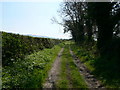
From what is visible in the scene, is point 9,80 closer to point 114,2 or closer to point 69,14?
point 114,2

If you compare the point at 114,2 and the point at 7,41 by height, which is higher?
the point at 114,2

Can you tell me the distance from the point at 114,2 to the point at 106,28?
254 cm

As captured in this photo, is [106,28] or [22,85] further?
[106,28]

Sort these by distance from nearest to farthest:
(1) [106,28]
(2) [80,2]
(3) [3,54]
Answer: (3) [3,54], (1) [106,28], (2) [80,2]

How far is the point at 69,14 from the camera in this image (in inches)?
1165

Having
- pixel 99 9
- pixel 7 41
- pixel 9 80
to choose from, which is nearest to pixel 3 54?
pixel 7 41

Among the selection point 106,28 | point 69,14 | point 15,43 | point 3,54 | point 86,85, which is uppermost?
point 69,14

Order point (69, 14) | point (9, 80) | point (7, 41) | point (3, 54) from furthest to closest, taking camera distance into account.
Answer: point (69, 14), point (7, 41), point (3, 54), point (9, 80)

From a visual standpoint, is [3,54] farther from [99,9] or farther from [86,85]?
[99,9]

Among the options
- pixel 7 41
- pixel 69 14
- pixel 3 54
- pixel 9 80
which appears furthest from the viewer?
pixel 69 14

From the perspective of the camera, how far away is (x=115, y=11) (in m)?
10.3

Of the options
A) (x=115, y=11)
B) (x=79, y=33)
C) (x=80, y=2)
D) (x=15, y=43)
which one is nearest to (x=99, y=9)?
(x=115, y=11)

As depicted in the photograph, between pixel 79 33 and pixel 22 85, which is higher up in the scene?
pixel 79 33

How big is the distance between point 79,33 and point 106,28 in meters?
19.7
